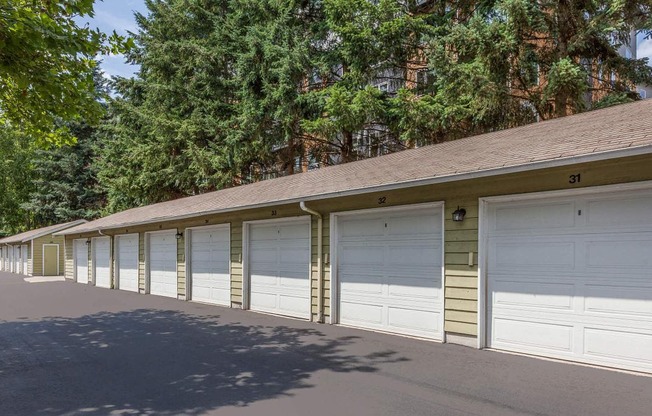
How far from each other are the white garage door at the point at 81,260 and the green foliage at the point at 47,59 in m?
15.0

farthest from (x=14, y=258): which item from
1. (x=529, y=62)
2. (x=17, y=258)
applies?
(x=529, y=62)

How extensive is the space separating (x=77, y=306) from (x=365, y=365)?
973 centimetres

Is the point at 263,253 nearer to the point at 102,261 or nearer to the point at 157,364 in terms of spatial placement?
the point at 157,364

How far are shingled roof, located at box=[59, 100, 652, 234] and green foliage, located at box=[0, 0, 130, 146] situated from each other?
3.77 m

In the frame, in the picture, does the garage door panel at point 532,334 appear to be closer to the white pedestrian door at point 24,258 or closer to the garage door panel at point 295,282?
the garage door panel at point 295,282

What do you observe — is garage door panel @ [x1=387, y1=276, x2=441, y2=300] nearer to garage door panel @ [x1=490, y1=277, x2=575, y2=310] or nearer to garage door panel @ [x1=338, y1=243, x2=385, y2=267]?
garage door panel @ [x1=338, y1=243, x2=385, y2=267]

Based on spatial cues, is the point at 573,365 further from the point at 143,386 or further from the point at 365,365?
the point at 143,386

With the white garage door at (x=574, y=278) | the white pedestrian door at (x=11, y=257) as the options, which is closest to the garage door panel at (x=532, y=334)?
the white garage door at (x=574, y=278)

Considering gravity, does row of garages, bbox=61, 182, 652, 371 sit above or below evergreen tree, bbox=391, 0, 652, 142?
below

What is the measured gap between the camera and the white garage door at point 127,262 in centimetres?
1664

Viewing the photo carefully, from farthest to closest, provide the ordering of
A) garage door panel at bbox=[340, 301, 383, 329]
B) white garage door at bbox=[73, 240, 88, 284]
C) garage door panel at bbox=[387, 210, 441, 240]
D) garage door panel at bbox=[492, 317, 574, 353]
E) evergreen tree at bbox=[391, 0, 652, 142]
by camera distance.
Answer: white garage door at bbox=[73, 240, 88, 284] → evergreen tree at bbox=[391, 0, 652, 142] → garage door panel at bbox=[340, 301, 383, 329] → garage door panel at bbox=[387, 210, 441, 240] → garage door panel at bbox=[492, 317, 574, 353]

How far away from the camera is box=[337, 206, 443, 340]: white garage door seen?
7312mm

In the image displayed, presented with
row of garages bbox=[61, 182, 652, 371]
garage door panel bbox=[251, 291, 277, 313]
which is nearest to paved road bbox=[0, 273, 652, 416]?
row of garages bbox=[61, 182, 652, 371]

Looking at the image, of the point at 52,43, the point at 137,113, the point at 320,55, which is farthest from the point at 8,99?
the point at 137,113
